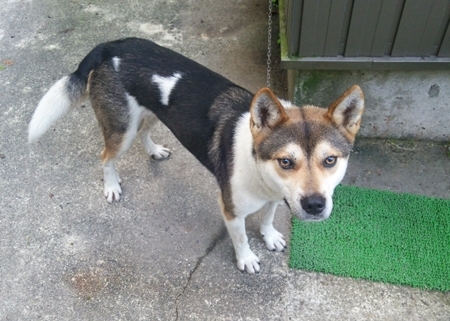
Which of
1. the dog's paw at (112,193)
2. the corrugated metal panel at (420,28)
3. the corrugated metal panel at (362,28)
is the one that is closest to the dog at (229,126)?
the dog's paw at (112,193)

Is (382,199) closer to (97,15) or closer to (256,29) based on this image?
(256,29)

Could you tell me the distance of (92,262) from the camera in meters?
3.67

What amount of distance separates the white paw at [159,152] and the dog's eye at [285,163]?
83.5 inches

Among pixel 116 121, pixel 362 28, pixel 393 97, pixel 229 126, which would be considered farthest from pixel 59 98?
pixel 393 97

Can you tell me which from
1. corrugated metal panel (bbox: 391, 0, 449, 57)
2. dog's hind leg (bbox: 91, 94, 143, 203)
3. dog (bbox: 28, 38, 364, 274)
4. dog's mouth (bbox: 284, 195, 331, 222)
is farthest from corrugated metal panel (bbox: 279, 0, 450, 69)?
dog's mouth (bbox: 284, 195, 331, 222)

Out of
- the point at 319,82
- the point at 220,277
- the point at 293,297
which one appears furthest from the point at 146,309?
the point at 319,82

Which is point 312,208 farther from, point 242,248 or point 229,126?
point 242,248

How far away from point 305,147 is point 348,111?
38 centimetres

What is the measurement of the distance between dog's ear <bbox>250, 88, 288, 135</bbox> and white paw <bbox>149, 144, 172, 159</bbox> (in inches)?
76.0

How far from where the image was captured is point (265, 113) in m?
2.62

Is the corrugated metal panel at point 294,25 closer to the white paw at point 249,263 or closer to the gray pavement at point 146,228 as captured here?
the gray pavement at point 146,228

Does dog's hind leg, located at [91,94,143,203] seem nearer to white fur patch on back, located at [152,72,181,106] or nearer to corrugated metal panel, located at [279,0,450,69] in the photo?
white fur patch on back, located at [152,72,181,106]

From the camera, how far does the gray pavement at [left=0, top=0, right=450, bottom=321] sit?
3359 mm

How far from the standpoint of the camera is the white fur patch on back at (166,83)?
3318mm
